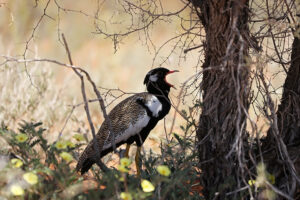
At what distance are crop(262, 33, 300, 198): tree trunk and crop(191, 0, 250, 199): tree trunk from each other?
0.69 feet

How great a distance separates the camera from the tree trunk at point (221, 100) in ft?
9.89

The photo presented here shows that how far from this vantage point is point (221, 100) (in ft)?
10.4

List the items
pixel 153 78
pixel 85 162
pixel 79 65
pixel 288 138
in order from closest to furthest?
1. pixel 288 138
2. pixel 85 162
3. pixel 153 78
4. pixel 79 65

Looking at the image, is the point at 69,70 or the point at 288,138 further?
the point at 69,70

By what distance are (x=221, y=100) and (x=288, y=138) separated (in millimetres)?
515

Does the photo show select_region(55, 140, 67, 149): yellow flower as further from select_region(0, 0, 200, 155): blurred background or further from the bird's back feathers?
select_region(0, 0, 200, 155): blurred background

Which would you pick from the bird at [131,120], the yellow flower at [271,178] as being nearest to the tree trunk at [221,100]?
the yellow flower at [271,178]

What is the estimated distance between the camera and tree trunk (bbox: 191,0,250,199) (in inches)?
119

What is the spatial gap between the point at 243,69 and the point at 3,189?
54.6 inches

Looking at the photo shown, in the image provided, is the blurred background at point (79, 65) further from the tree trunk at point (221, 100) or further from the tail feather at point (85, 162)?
the tree trunk at point (221, 100)

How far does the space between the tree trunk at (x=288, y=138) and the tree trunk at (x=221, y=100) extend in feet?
0.69

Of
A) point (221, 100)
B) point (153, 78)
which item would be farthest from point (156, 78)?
point (221, 100)

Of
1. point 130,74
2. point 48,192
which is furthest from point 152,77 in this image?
point 130,74

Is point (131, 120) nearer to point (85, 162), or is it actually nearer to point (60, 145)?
point (85, 162)
